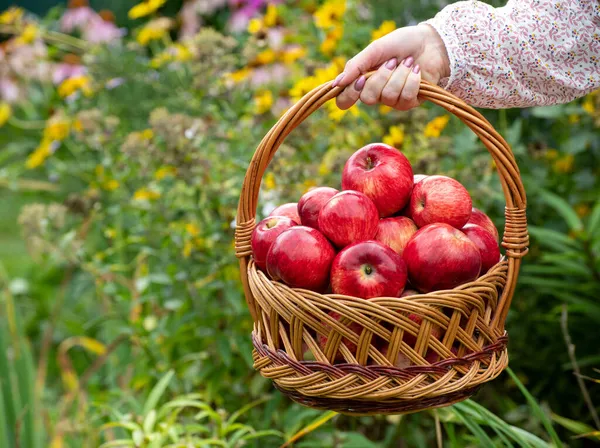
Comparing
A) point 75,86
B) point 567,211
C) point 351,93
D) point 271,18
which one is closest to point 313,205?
point 351,93

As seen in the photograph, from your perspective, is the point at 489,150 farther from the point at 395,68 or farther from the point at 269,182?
the point at 269,182

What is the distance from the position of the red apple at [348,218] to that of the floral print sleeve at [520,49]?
0.33 meters

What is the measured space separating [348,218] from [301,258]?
0.11 meters

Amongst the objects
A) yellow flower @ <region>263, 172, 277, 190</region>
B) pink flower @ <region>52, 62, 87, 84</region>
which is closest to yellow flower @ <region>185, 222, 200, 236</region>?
yellow flower @ <region>263, 172, 277, 190</region>

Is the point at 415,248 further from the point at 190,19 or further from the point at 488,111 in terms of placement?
the point at 190,19

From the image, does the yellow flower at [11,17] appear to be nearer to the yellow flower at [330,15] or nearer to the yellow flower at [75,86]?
the yellow flower at [75,86]

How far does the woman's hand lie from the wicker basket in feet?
0.12

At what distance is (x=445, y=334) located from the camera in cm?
109

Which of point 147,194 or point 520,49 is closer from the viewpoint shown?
point 520,49

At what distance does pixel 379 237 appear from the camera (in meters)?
1.23

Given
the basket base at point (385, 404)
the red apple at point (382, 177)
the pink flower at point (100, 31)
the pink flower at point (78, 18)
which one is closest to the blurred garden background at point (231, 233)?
the basket base at point (385, 404)

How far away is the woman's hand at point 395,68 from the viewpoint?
1189mm

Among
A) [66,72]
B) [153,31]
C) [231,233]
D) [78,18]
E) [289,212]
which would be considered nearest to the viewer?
[289,212]

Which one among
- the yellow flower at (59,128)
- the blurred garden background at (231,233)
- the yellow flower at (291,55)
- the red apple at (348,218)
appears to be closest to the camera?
the red apple at (348,218)
